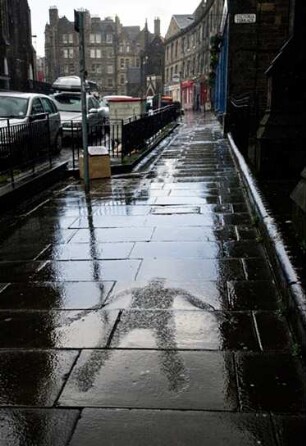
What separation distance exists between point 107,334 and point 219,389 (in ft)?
3.23

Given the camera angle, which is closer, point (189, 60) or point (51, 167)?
point (51, 167)

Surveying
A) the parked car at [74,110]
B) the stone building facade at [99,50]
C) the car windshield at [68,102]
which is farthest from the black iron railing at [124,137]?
the stone building facade at [99,50]

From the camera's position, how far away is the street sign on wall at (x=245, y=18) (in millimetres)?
17297

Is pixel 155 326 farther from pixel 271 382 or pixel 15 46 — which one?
pixel 15 46

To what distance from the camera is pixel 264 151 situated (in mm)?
8367

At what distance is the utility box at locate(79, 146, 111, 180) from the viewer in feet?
33.8

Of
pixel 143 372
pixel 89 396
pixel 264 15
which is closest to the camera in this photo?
pixel 89 396

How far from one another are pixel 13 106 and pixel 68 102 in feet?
23.6

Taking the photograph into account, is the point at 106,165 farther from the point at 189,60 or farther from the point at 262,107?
the point at 189,60

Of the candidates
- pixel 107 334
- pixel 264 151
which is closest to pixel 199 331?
pixel 107 334

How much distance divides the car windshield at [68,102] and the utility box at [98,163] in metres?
10.1

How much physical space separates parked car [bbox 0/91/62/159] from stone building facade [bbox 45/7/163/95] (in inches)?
3887

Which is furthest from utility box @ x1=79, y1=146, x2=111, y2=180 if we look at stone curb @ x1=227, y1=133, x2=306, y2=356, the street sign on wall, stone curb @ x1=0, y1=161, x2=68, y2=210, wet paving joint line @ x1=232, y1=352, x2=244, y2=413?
the street sign on wall

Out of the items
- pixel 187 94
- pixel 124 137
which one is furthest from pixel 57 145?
pixel 187 94
